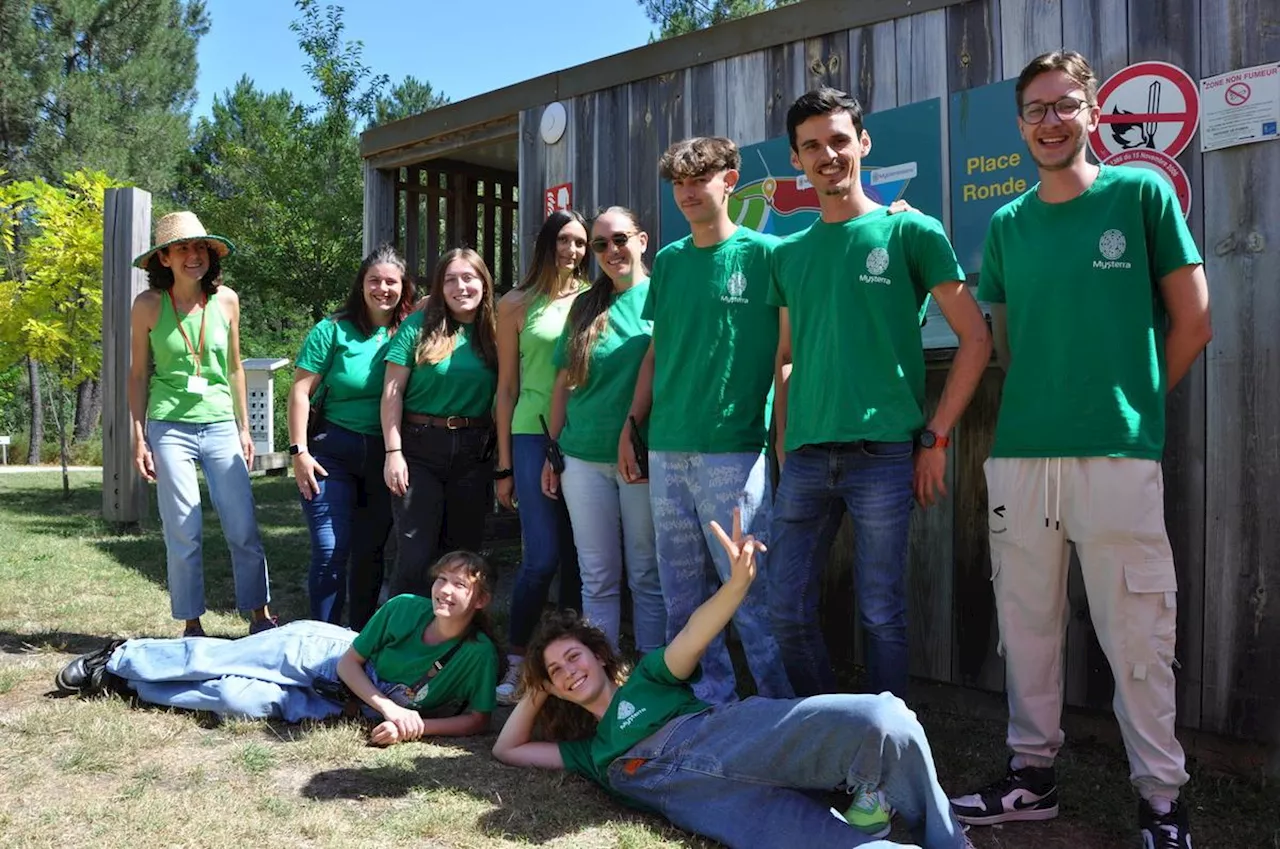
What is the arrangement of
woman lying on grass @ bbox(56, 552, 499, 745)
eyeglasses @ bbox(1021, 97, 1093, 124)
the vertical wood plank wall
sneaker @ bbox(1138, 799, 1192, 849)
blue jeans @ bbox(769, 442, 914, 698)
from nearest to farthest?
sneaker @ bbox(1138, 799, 1192, 849) → eyeglasses @ bbox(1021, 97, 1093, 124) → blue jeans @ bbox(769, 442, 914, 698) → the vertical wood plank wall → woman lying on grass @ bbox(56, 552, 499, 745)

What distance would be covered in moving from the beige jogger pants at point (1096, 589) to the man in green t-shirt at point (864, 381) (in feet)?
0.82

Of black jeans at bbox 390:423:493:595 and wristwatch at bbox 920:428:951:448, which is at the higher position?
wristwatch at bbox 920:428:951:448

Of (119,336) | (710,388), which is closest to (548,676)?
(710,388)

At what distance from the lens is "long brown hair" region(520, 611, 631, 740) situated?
9.73 feet

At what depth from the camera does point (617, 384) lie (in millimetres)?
3650

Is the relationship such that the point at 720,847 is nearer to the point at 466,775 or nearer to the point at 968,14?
the point at 466,775

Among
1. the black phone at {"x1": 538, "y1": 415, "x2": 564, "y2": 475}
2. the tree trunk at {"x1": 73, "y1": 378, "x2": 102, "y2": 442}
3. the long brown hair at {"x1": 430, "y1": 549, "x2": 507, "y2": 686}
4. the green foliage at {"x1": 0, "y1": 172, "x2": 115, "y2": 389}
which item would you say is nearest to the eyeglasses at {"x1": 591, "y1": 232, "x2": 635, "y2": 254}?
the black phone at {"x1": 538, "y1": 415, "x2": 564, "y2": 475}

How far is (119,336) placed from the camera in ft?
26.1

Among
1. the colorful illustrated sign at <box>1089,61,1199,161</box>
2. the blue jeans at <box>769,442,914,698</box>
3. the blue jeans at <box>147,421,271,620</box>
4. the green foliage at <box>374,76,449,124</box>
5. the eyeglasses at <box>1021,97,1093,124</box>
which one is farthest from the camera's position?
the green foliage at <box>374,76,449,124</box>

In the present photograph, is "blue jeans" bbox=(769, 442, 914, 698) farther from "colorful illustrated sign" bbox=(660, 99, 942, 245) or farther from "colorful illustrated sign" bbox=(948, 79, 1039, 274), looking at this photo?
"colorful illustrated sign" bbox=(660, 99, 942, 245)

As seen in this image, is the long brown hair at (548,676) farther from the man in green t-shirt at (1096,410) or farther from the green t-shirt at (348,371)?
the green t-shirt at (348,371)

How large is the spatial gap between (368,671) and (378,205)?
416 centimetres

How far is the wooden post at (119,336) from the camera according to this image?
26.0 ft

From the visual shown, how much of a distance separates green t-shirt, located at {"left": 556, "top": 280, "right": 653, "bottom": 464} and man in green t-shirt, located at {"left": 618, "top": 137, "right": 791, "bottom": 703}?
31 centimetres
